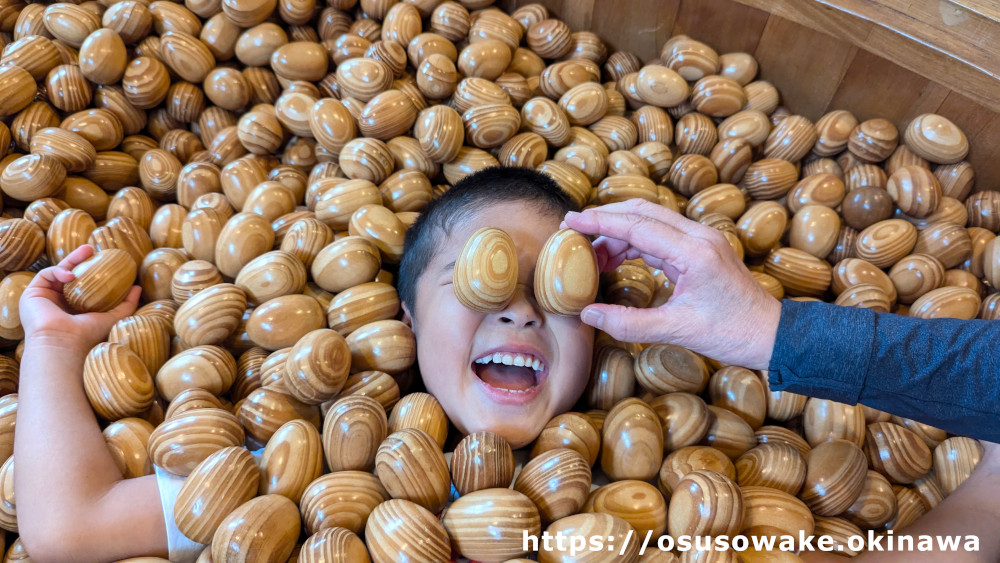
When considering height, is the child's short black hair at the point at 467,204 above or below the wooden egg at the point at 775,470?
above

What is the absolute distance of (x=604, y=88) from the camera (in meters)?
1.68

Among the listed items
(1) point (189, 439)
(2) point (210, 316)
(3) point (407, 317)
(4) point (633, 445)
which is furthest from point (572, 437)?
(2) point (210, 316)

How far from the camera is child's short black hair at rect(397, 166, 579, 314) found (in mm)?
1142

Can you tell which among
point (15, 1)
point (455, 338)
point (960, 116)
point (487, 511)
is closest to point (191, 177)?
point (15, 1)

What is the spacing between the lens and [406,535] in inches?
32.4

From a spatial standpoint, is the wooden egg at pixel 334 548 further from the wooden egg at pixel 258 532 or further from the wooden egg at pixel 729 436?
the wooden egg at pixel 729 436

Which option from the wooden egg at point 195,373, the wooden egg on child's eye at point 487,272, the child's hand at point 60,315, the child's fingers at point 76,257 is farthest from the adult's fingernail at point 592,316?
the child's fingers at point 76,257

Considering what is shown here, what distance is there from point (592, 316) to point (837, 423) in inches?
18.8

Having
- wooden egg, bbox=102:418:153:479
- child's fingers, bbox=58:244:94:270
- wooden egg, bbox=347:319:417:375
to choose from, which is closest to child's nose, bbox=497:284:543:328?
wooden egg, bbox=347:319:417:375

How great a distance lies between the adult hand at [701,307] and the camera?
867 mm

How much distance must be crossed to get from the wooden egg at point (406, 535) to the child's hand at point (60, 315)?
0.64 m

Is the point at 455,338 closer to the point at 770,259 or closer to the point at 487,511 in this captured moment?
the point at 487,511

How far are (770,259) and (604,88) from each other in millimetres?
Result: 572

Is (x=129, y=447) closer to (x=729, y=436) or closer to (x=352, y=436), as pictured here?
(x=352, y=436)
